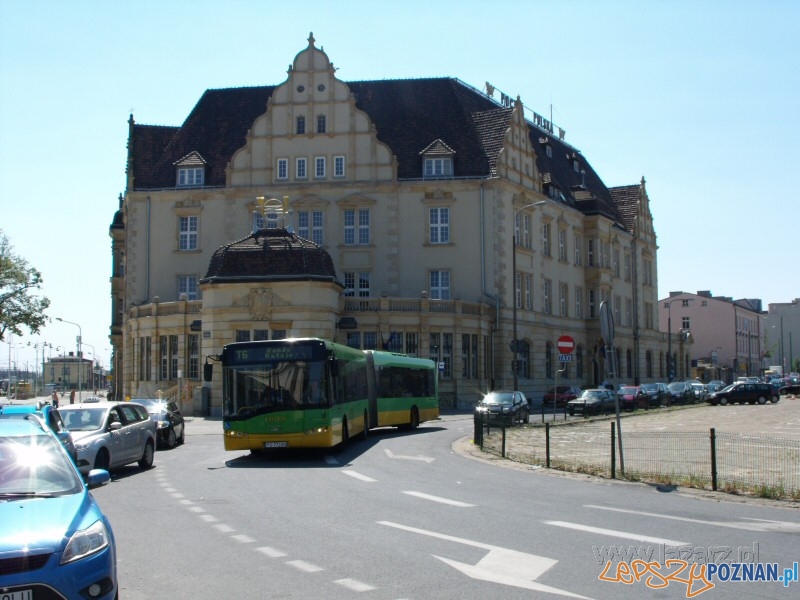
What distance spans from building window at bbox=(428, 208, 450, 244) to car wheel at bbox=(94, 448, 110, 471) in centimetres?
4196

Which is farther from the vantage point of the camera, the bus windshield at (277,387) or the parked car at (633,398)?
the parked car at (633,398)

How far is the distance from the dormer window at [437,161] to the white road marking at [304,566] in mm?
51815

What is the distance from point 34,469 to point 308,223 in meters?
52.5

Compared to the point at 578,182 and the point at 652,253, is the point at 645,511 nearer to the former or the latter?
the point at 578,182

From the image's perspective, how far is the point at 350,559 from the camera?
32.5 feet

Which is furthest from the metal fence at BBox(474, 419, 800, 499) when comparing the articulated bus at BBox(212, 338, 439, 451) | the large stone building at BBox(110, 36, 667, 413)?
the large stone building at BBox(110, 36, 667, 413)

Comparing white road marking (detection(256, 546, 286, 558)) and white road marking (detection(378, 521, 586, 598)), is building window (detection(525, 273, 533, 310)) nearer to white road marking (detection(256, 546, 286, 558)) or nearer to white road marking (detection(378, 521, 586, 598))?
white road marking (detection(378, 521, 586, 598))

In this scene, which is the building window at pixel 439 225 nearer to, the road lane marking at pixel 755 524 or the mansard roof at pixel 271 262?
the mansard roof at pixel 271 262

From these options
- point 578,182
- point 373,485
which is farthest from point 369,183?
point 373,485

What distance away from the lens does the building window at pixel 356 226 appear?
6012cm

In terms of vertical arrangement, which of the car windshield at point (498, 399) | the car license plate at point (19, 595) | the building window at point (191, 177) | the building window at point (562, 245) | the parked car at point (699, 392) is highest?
the building window at point (191, 177)

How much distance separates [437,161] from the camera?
60.6 metres

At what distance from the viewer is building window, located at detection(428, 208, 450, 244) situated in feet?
196

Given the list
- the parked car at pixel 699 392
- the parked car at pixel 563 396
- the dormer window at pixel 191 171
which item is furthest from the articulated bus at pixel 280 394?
the parked car at pixel 699 392
